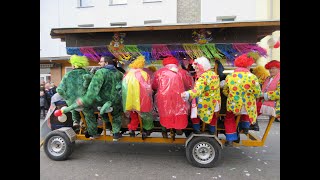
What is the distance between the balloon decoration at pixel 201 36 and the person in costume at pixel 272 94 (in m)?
1.22

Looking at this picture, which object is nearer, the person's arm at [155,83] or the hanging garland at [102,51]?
the person's arm at [155,83]

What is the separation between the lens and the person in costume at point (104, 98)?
4.05m

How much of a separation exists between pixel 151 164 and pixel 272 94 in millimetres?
2354

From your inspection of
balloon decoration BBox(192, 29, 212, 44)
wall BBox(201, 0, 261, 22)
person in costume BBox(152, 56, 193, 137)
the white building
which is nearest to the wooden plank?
balloon decoration BBox(192, 29, 212, 44)

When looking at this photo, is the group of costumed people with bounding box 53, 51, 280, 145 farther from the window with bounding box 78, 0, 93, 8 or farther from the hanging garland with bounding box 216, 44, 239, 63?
the window with bounding box 78, 0, 93, 8

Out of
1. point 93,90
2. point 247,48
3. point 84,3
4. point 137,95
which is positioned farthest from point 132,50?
point 84,3

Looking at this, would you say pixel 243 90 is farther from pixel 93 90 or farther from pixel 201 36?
pixel 93 90

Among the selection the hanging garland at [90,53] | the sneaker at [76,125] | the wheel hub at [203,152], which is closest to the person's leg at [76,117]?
the sneaker at [76,125]

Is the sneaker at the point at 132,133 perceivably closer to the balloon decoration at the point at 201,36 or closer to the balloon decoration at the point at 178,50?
the balloon decoration at the point at 178,50

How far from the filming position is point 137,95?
398 centimetres

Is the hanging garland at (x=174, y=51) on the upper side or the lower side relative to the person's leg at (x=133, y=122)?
upper

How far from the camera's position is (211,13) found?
11.7 m

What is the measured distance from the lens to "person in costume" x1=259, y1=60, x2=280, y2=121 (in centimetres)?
395
